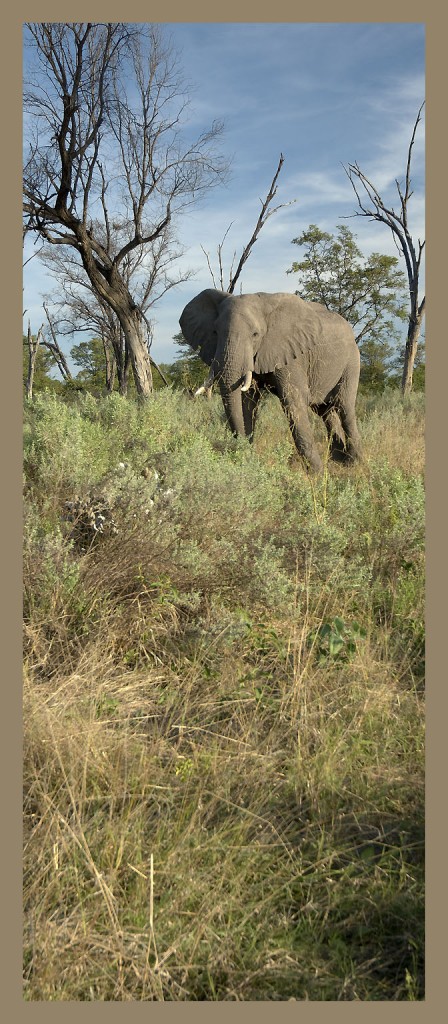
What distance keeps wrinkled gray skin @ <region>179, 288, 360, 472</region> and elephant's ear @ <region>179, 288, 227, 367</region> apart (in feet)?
0.04

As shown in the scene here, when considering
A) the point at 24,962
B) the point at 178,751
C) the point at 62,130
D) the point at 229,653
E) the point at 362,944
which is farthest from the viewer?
the point at 62,130

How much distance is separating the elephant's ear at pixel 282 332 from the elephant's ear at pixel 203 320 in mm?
637

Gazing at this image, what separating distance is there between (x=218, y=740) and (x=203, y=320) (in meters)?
7.21

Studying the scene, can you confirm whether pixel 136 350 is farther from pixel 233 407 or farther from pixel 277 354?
pixel 233 407

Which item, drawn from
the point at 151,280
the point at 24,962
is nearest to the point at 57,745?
the point at 24,962

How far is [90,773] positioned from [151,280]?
26.1m

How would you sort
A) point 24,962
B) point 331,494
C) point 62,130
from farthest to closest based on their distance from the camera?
point 62,130
point 331,494
point 24,962

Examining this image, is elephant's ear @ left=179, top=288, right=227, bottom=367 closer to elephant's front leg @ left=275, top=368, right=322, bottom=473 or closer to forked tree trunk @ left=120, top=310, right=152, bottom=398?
elephant's front leg @ left=275, top=368, right=322, bottom=473

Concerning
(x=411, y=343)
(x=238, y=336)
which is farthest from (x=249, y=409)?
(x=411, y=343)

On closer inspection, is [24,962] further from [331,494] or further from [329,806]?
[331,494]

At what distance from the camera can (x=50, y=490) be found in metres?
5.24

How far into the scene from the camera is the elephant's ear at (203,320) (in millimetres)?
9477

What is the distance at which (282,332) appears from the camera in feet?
30.1

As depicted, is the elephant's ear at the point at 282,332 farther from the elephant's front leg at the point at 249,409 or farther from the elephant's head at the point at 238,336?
the elephant's front leg at the point at 249,409
